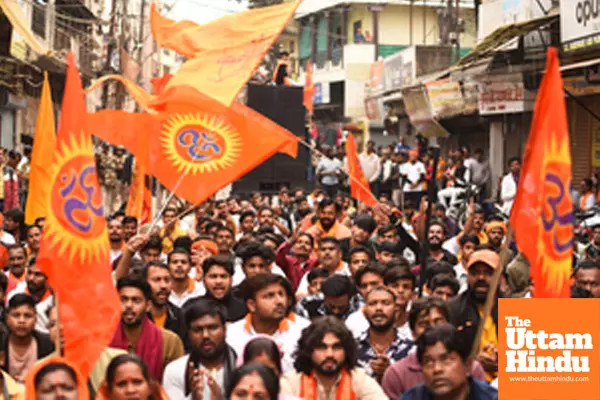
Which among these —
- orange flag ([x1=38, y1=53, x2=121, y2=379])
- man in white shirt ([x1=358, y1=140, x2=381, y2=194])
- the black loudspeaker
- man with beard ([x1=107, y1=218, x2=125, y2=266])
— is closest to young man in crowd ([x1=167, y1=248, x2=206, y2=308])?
man with beard ([x1=107, y1=218, x2=125, y2=266])

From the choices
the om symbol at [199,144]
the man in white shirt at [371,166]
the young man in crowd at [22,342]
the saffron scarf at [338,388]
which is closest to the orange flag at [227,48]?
the om symbol at [199,144]

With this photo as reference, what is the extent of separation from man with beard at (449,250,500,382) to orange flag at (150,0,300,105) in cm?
337

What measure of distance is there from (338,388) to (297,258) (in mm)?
4566

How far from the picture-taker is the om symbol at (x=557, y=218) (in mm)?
5238

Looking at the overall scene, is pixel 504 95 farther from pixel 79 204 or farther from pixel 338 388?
pixel 338 388

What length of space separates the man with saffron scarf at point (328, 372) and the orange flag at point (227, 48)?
462cm

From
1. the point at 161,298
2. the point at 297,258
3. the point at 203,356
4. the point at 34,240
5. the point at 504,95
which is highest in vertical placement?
the point at 504,95

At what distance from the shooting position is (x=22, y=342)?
246 inches

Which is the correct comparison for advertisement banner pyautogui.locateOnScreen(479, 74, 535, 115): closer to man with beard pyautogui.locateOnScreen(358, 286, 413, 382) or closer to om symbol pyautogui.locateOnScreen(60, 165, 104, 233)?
man with beard pyautogui.locateOnScreen(358, 286, 413, 382)

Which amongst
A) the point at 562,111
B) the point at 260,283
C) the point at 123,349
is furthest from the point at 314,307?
the point at 562,111

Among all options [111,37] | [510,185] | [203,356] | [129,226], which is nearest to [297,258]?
[129,226]

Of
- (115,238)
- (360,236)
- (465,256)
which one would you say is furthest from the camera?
(360,236)

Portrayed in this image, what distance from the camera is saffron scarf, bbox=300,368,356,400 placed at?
5172 mm

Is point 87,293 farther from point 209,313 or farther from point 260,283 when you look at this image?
point 260,283
